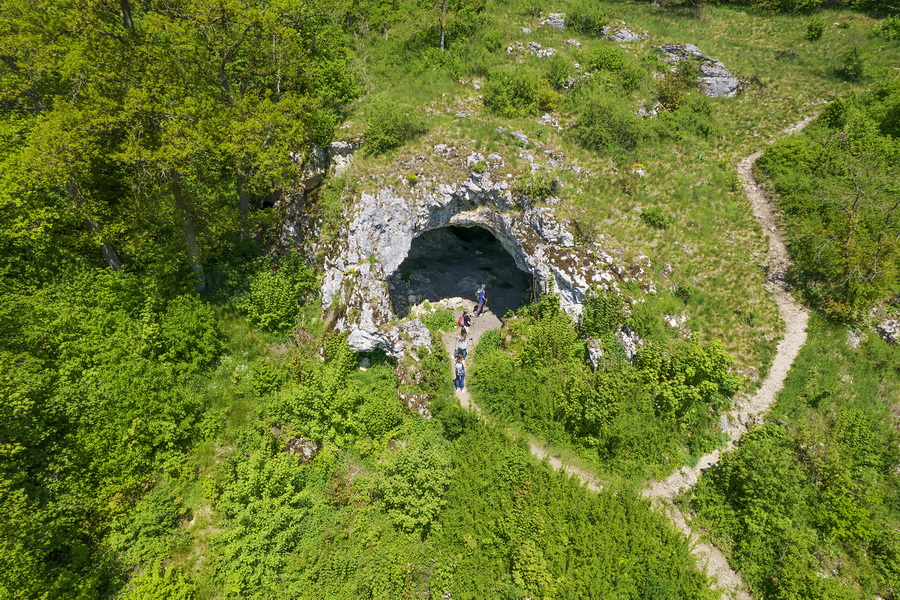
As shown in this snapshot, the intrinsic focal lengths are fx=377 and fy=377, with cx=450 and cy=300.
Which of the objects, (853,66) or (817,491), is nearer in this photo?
(817,491)

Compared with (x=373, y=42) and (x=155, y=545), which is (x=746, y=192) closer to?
(x=373, y=42)

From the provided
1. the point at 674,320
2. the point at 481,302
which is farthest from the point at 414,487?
the point at 674,320

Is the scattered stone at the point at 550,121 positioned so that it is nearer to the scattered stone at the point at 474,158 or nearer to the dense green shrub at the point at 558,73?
the dense green shrub at the point at 558,73

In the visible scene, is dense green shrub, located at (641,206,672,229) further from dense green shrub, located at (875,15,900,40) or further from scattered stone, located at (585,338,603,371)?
dense green shrub, located at (875,15,900,40)

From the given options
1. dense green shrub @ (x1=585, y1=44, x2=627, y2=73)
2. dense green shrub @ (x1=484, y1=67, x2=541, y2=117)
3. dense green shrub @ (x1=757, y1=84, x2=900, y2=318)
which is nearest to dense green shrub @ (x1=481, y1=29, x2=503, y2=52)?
dense green shrub @ (x1=484, y1=67, x2=541, y2=117)

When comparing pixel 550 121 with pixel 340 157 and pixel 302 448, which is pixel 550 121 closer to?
pixel 340 157
